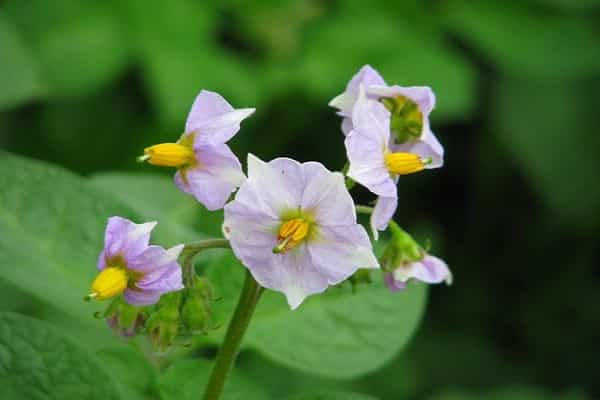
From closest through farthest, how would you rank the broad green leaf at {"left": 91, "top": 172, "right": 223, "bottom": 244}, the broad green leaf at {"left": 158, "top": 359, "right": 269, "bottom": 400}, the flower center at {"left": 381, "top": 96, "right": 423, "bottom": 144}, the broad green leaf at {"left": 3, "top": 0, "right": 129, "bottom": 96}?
the flower center at {"left": 381, "top": 96, "right": 423, "bottom": 144} < the broad green leaf at {"left": 158, "top": 359, "right": 269, "bottom": 400} < the broad green leaf at {"left": 91, "top": 172, "right": 223, "bottom": 244} < the broad green leaf at {"left": 3, "top": 0, "right": 129, "bottom": 96}

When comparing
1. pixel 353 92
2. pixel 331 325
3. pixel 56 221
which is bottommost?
pixel 331 325

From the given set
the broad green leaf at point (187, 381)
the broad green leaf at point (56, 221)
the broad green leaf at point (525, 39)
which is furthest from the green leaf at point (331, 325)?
the broad green leaf at point (525, 39)

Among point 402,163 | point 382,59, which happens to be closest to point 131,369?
point 402,163

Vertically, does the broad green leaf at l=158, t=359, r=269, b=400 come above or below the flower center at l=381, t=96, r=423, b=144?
below

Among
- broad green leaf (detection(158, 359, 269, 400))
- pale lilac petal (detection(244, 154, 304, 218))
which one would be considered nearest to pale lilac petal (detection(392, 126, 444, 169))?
pale lilac petal (detection(244, 154, 304, 218))

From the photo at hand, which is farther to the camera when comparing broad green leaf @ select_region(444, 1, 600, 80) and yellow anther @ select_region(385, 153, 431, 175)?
broad green leaf @ select_region(444, 1, 600, 80)

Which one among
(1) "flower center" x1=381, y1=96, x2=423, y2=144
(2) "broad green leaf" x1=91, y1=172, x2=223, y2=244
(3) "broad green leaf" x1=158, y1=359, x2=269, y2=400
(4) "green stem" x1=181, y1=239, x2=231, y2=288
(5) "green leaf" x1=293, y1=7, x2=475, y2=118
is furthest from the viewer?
(5) "green leaf" x1=293, y1=7, x2=475, y2=118

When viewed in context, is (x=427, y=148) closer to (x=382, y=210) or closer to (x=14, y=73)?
(x=382, y=210)

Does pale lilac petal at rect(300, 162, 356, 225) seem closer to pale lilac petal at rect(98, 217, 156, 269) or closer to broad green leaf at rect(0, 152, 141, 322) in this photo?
pale lilac petal at rect(98, 217, 156, 269)
